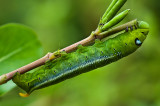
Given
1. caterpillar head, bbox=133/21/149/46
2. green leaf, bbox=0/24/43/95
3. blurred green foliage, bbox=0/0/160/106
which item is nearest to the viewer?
caterpillar head, bbox=133/21/149/46

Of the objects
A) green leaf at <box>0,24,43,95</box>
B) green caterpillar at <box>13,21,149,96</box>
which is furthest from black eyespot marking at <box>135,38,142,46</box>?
green leaf at <box>0,24,43,95</box>

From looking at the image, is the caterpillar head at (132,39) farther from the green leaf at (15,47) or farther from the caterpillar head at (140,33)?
the green leaf at (15,47)

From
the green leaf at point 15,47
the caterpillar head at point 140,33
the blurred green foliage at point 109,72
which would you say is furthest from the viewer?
the blurred green foliage at point 109,72

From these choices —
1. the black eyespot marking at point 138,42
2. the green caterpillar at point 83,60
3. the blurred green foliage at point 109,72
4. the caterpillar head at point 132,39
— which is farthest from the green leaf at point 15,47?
the blurred green foliage at point 109,72

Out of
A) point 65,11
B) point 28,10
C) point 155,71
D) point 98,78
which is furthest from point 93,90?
point 28,10

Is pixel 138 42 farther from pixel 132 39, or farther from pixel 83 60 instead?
pixel 83 60

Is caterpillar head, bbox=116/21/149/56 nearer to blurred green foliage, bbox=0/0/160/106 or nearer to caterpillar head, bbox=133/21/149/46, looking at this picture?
caterpillar head, bbox=133/21/149/46

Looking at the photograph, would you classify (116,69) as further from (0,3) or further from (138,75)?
(0,3)
